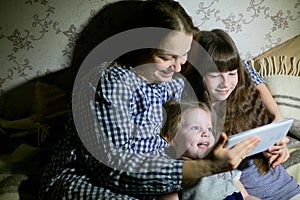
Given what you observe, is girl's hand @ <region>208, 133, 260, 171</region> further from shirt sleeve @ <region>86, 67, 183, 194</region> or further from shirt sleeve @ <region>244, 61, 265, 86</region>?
shirt sleeve @ <region>244, 61, 265, 86</region>

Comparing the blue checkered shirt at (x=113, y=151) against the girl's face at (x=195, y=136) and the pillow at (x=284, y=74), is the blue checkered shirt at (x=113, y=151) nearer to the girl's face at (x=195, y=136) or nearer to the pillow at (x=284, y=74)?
the girl's face at (x=195, y=136)

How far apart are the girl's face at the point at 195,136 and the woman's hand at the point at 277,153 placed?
0.26 meters

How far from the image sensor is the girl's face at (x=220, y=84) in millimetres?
1443

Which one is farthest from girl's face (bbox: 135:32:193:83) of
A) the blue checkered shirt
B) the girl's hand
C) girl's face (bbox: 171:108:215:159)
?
the girl's hand

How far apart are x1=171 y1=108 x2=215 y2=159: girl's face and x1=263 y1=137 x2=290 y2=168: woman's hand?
0.26 meters

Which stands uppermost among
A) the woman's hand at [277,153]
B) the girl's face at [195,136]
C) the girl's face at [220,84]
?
the girl's face at [220,84]

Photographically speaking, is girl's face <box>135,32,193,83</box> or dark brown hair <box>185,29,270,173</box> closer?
girl's face <box>135,32,193,83</box>

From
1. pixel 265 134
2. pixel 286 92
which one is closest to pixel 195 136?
pixel 265 134

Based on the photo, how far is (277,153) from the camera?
4.79 ft

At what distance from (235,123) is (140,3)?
607 mm

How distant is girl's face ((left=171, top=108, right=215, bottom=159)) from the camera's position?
130 centimetres

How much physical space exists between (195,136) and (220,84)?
253 mm

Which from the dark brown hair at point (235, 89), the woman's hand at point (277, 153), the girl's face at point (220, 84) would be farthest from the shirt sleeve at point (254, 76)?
the woman's hand at point (277, 153)

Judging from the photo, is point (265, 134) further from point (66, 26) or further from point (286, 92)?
point (66, 26)
